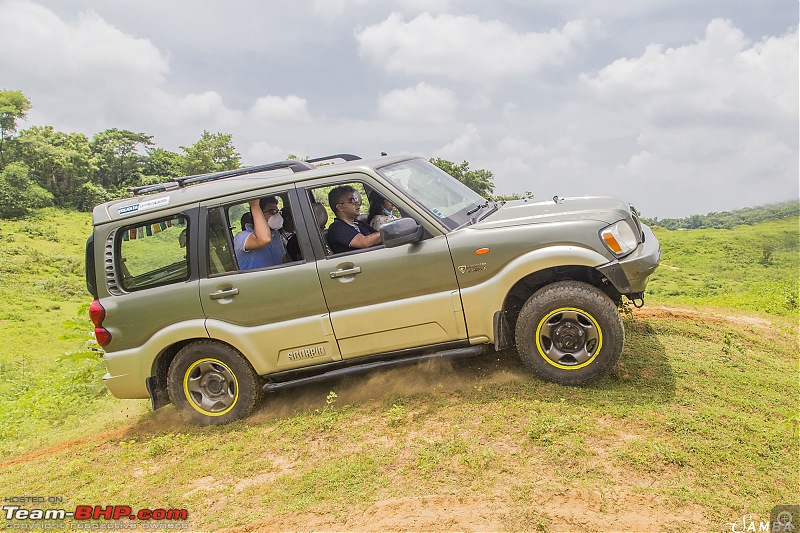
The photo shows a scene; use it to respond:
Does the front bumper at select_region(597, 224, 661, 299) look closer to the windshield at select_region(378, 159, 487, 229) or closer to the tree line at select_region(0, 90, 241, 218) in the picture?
the windshield at select_region(378, 159, 487, 229)

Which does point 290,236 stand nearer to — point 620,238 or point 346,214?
point 346,214

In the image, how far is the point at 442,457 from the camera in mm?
4070

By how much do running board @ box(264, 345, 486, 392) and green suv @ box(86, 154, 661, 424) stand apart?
0.07 feet

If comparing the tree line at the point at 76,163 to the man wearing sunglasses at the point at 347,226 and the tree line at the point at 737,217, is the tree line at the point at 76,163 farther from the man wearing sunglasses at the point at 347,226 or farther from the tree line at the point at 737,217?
the man wearing sunglasses at the point at 347,226

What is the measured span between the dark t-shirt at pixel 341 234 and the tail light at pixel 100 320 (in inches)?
87.9

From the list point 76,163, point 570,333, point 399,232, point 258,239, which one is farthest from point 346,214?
point 76,163

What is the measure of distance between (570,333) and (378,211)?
2.13m

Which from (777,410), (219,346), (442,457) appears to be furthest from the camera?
(219,346)

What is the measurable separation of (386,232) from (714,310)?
245 inches

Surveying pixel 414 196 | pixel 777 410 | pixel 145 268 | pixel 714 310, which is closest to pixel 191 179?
pixel 145 268

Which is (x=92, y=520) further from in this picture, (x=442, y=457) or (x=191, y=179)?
(x=191, y=179)

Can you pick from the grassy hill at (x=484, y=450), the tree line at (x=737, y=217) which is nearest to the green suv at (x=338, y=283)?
the grassy hill at (x=484, y=450)

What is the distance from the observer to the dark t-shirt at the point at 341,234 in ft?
16.9

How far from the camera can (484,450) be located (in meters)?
4.07
